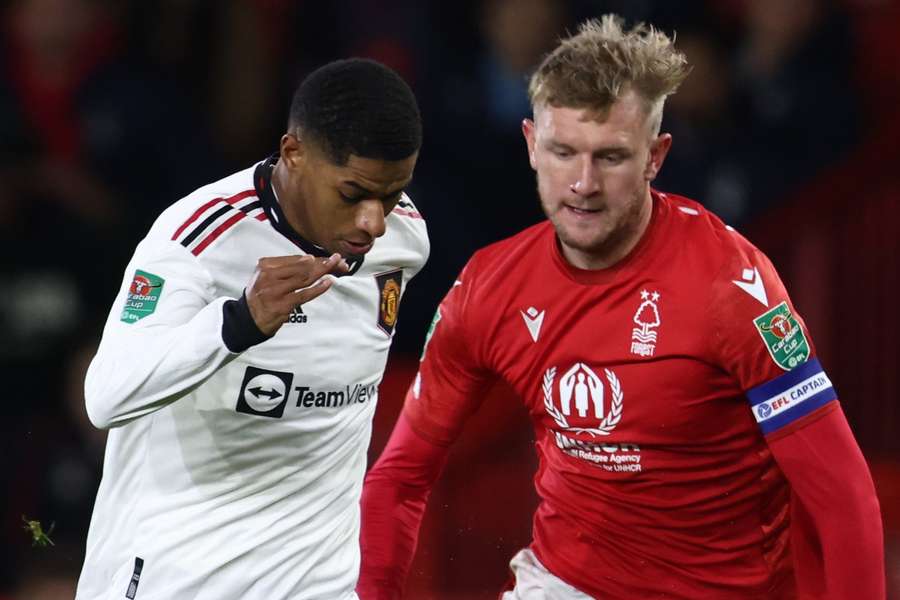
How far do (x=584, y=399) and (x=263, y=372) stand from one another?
29.0 inches

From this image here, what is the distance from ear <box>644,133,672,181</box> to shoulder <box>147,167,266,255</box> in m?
0.87

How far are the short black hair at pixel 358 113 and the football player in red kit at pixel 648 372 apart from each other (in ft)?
1.34

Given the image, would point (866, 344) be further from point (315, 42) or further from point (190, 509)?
point (190, 509)

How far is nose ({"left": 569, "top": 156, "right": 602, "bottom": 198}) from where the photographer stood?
3403 millimetres

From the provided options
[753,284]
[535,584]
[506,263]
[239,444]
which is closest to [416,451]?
[535,584]

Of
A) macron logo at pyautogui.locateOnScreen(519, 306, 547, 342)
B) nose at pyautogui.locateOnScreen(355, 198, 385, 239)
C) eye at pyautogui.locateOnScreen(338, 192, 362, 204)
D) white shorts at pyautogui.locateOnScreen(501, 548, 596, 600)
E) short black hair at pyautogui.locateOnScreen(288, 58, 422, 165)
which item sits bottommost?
white shorts at pyautogui.locateOnScreen(501, 548, 596, 600)

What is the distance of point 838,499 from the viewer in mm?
3301

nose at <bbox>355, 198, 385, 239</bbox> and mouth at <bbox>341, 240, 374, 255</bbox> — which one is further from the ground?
nose at <bbox>355, 198, 385, 239</bbox>

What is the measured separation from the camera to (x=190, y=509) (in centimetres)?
338

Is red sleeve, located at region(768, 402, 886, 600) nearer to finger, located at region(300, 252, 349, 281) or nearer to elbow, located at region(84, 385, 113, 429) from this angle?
finger, located at region(300, 252, 349, 281)

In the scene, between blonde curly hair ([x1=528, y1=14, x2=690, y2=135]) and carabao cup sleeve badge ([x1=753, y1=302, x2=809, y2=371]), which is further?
blonde curly hair ([x1=528, y1=14, x2=690, y2=135])

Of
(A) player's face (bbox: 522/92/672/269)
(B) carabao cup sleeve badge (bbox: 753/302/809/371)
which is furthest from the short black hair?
(B) carabao cup sleeve badge (bbox: 753/302/809/371)

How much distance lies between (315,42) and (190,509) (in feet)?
12.8

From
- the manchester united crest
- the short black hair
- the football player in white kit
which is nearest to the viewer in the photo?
the football player in white kit
